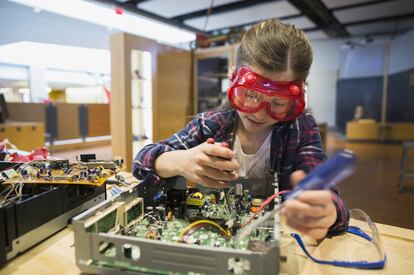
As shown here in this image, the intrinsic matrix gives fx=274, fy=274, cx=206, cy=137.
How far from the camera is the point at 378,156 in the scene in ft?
16.7

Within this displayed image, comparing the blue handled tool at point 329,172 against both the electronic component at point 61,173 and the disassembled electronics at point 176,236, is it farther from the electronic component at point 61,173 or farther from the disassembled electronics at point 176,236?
the electronic component at point 61,173

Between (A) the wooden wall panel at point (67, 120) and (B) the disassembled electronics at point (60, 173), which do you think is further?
(A) the wooden wall panel at point (67, 120)

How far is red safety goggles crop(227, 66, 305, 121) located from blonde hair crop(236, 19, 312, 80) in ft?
0.12

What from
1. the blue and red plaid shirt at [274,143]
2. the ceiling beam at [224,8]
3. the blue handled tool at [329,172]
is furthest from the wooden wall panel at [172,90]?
the blue handled tool at [329,172]

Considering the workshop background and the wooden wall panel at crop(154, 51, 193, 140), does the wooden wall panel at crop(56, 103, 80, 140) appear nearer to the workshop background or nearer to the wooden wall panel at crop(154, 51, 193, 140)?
the workshop background

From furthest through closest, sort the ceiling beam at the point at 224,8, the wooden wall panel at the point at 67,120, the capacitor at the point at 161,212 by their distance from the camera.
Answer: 1. the ceiling beam at the point at 224,8
2. the wooden wall panel at the point at 67,120
3. the capacitor at the point at 161,212

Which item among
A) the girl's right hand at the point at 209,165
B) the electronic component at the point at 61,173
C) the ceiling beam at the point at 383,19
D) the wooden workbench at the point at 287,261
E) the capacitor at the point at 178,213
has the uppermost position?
the ceiling beam at the point at 383,19

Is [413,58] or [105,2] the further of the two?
[413,58]

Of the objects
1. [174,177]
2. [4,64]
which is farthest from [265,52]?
[4,64]

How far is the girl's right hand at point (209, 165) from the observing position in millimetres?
540

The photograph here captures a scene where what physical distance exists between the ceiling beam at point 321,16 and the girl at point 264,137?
404 cm

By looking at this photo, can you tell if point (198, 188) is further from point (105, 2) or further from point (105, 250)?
point (105, 2)

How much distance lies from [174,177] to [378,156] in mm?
5441

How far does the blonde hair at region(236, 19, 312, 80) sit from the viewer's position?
27.5 inches
